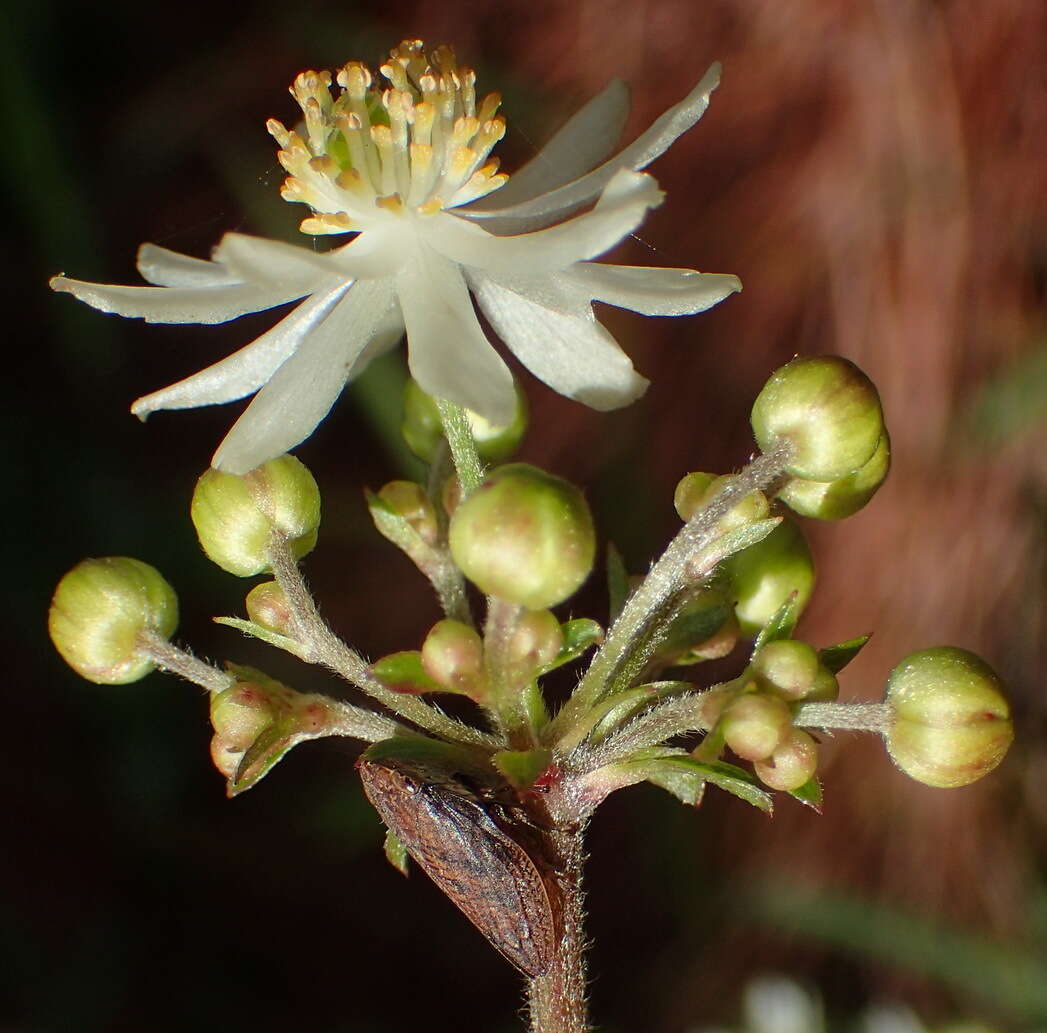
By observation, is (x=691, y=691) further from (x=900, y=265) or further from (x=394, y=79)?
(x=900, y=265)

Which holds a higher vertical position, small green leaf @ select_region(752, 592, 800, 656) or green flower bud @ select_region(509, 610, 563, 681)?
small green leaf @ select_region(752, 592, 800, 656)

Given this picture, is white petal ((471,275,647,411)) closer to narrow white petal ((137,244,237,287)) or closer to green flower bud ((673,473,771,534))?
green flower bud ((673,473,771,534))

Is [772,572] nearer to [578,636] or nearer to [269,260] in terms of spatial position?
[578,636]

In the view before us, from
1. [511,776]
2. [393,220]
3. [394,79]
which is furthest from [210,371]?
[511,776]

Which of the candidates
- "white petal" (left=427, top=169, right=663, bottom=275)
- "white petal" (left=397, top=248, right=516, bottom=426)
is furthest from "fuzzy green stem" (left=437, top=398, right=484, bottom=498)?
"white petal" (left=427, top=169, right=663, bottom=275)

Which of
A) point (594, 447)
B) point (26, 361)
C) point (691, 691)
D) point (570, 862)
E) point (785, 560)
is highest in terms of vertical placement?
point (594, 447)
